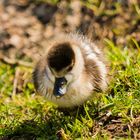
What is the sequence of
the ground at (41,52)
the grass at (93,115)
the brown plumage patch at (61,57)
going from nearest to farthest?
the brown plumage patch at (61,57) → the grass at (93,115) → the ground at (41,52)

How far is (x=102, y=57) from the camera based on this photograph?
174 inches

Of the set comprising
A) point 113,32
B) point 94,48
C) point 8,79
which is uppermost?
point 94,48

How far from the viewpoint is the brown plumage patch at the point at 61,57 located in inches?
152

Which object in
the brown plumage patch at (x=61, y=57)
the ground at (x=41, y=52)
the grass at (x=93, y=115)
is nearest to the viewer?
the brown plumage patch at (x=61, y=57)

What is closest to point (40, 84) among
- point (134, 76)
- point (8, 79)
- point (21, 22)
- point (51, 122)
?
point (51, 122)

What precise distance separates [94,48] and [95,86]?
383 mm

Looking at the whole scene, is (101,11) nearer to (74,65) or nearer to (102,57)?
(102,57)

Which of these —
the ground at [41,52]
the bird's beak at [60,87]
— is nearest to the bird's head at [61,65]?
the bird's beak at [60,87]

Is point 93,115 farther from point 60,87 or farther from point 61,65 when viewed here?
point 61,65

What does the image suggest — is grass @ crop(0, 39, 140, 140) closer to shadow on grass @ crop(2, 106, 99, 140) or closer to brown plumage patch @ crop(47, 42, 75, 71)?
shadow on grass @ crop(2, 106, 99, 140)

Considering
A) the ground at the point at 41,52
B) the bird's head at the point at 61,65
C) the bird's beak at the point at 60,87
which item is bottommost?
the ground at the point at 41,52

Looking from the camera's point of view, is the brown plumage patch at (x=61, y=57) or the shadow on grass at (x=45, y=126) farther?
the shadow on grass at (x=45, y=126)

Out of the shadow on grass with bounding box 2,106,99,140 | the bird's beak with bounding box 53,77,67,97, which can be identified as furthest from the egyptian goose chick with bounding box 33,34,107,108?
the shadow on grass with bounding box 2,106,99,140

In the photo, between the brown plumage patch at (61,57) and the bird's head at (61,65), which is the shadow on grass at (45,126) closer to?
the bird's head at (61,65)
